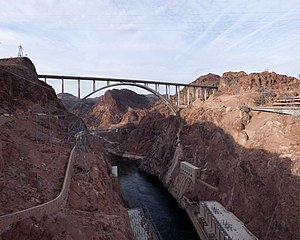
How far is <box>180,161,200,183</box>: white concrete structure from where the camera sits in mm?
45309

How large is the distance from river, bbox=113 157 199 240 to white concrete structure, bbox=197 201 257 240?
8.77ft

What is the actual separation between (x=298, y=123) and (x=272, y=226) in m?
11.8

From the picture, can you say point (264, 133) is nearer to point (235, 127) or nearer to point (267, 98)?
point (235, 127)

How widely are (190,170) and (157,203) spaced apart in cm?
739

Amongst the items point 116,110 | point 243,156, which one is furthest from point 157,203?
point 116,110

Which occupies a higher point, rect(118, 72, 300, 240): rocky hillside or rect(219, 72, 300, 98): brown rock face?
rect(219, 72, 300, 98): brown rock face

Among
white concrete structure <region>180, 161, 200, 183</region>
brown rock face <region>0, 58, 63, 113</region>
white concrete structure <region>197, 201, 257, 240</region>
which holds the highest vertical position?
brown rock face <region>0, 58, 63, 113</region>

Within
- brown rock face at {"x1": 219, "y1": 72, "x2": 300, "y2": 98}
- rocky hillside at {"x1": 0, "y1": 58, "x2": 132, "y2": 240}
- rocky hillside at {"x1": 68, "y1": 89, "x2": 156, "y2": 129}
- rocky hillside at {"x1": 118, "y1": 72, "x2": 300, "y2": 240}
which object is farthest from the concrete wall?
rocky hillside at {"x1": 68, "y1": 89, "x2": 156, "y2": 129}

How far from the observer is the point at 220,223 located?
100ft

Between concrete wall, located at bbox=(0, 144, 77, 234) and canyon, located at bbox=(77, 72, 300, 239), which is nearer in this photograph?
concrete wall, located at bbox=(0, 144, 77, 234)

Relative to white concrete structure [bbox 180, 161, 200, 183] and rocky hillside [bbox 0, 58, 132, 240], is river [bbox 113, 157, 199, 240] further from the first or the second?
rocky hillside [bbox 0, 58, 132, 240]

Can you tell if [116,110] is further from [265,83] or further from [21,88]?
[21,88]

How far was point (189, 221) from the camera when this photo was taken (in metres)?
39.1

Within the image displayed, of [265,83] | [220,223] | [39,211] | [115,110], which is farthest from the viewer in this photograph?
[115,110]
